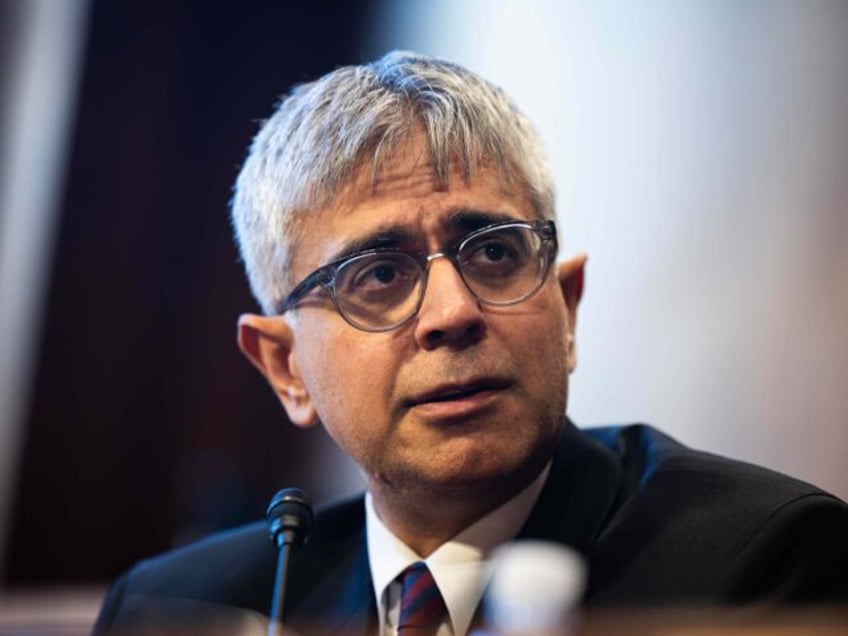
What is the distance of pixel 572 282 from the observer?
5.64 ft

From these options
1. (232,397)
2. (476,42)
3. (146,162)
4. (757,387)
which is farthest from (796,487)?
(146,162)

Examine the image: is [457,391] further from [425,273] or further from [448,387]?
[425,273]

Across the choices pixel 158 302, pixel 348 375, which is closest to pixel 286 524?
pixel 348 375

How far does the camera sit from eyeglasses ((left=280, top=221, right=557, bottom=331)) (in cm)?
148

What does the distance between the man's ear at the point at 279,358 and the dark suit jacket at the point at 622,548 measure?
27cm

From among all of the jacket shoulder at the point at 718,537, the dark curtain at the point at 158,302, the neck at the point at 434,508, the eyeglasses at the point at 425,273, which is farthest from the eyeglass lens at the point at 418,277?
the dark curtain at the point at 158,302

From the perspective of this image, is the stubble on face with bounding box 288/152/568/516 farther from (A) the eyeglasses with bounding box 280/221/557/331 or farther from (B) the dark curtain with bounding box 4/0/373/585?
(B) the dark curtain with bounding box 4/0/373/585

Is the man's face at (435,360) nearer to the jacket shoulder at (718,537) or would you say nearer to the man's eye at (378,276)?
the man's eye at (378,276)

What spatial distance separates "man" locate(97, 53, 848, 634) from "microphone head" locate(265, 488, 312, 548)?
153 mm

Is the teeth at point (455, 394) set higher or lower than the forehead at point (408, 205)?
lower

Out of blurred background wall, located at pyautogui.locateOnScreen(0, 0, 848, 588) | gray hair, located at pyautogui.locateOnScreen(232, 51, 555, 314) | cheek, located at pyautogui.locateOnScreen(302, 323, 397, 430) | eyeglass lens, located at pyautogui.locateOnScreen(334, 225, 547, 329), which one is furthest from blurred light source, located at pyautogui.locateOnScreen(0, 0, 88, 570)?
eyeglass lens, located at pyautogui.locateOnScreen(334, 225, 547, 329)

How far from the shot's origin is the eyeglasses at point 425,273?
1479 millimetres

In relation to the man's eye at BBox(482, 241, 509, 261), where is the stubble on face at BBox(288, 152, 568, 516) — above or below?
below

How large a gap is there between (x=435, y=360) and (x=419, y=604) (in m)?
0.41
